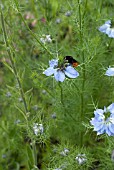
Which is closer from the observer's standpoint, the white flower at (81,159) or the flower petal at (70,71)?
the flower petal at (70,71)

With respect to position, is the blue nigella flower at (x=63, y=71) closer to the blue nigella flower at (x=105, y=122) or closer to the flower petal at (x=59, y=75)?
the flower petal at (x=59, y=75)

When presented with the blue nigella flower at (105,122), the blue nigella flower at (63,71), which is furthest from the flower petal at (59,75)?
the blue nigella flower at (105,122)

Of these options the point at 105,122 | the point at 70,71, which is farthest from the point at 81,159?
the point at 70,71

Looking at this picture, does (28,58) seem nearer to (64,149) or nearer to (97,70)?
(97,70)

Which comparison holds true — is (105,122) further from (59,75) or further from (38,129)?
(38,129)

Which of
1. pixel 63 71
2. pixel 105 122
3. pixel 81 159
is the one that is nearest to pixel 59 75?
pixel 63 71

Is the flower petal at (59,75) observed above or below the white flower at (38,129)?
above

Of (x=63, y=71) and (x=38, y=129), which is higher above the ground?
(x=63, y=71)

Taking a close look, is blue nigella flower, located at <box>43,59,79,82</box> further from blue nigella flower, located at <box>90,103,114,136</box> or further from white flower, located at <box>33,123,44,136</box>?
white flower, located at <box>33,123,44,136</box>

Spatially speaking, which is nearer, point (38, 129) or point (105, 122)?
point (105, 122)

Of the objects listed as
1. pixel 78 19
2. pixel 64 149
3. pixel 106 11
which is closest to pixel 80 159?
pixel 64 149

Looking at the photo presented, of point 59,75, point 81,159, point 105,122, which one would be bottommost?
point 81,159
